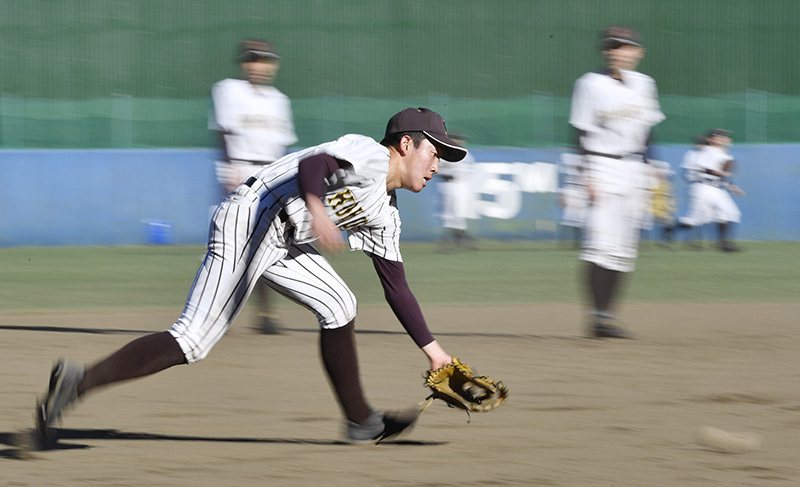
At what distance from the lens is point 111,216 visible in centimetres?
1805

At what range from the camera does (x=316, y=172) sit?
4500 millimetres

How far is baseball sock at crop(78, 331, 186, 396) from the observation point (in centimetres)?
468

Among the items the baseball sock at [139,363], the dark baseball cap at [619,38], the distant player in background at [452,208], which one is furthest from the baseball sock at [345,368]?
the distant player in background at [452,208]

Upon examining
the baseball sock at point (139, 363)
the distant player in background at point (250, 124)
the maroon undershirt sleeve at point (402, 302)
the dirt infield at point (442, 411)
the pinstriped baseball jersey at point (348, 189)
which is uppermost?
the distant player in background at point (250, 124)

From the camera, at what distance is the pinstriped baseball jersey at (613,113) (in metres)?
8.08

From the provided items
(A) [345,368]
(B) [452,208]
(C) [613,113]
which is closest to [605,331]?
(C) [613,113]

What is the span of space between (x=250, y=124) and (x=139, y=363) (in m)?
4.29

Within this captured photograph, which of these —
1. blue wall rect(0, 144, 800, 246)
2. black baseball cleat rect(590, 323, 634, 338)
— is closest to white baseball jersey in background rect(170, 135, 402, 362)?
black baseball cleat rect(590, 323, 634, 338)

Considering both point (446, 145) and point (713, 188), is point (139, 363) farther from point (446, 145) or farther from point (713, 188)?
point (713, 188)

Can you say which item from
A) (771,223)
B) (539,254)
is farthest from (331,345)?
(771,223)

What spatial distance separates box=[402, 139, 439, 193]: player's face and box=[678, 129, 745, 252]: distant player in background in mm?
13082

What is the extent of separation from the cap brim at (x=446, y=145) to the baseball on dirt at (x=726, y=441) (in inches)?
61.3

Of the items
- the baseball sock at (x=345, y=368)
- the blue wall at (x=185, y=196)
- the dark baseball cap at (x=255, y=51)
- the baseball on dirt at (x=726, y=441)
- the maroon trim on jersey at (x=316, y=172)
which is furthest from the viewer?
the blue wall at (x=185, y=196)

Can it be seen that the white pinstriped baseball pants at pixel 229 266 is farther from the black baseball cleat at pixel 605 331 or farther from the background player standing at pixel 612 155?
the black baseball cleat at pixel 605 331
